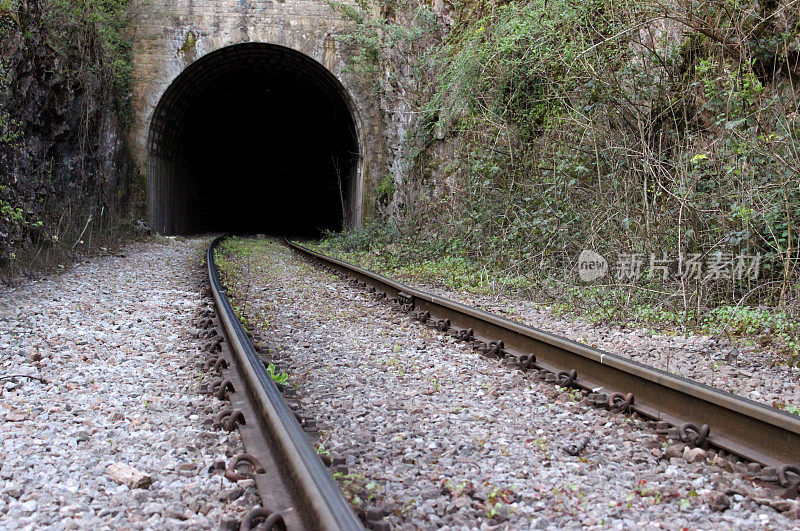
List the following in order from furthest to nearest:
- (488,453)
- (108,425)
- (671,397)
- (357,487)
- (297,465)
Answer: (671,397) → (108,425) → (488,453) → (357,487) → (297,465)

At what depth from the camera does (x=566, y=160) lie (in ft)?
24.3

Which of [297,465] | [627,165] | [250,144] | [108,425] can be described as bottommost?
[108,425]

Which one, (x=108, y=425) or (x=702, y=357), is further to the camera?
(x=702, y=357)

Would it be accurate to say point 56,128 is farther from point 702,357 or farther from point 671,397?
point 671,397

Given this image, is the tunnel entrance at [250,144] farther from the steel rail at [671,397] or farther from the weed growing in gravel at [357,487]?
the weed growing in gravel at [357,487]

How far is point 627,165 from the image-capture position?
6715 mm

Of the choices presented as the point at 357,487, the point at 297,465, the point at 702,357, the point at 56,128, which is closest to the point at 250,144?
the point at 56,128

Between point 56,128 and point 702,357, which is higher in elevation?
point 56,128

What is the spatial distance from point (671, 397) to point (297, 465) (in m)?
1.94

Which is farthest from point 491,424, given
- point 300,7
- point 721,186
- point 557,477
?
point 300,7

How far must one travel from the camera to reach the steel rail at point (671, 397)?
8.12 feet

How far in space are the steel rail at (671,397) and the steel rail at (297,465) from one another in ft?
5.72

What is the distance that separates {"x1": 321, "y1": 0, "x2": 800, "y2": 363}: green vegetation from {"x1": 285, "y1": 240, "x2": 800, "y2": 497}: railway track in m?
1.49

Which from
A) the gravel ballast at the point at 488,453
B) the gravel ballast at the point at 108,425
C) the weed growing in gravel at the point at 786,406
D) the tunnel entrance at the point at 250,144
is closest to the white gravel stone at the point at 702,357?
the weed growing in gravel at the point at 786,406
